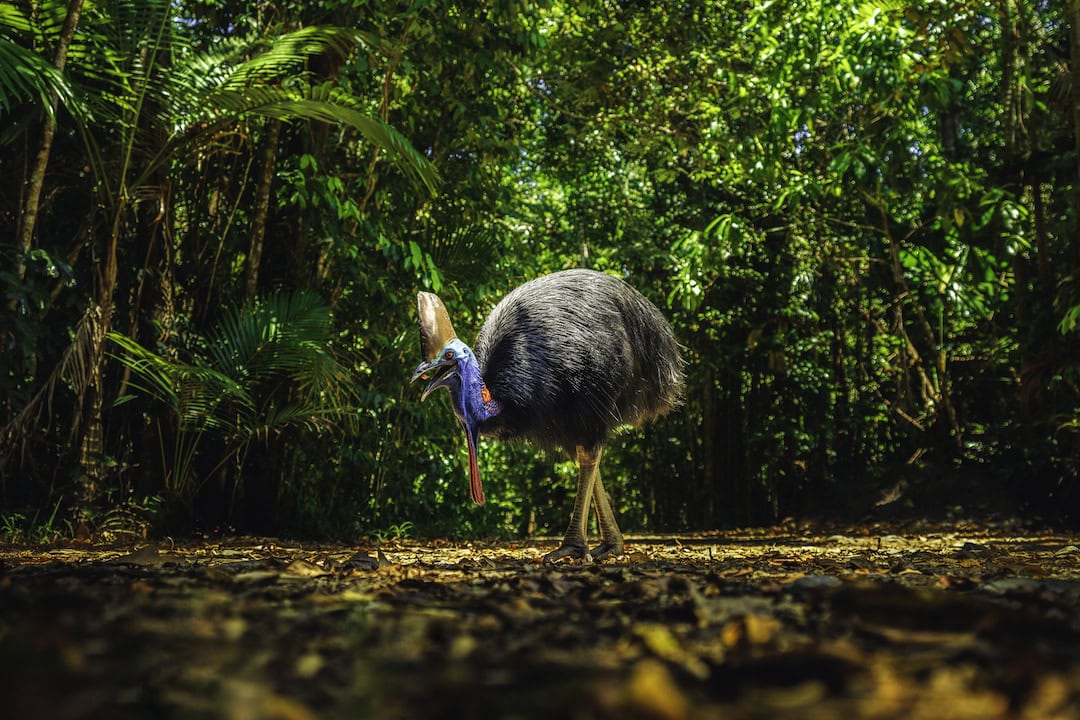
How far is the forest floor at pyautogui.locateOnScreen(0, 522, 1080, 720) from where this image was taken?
1.21 metres

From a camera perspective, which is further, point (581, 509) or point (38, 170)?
point (38, 170)

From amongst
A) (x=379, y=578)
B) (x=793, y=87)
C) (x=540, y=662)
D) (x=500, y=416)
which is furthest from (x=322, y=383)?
(x=540, y=662)

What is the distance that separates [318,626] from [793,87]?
22.3 feet

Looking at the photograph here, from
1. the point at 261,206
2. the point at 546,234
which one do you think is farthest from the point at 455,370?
the point at 546,234

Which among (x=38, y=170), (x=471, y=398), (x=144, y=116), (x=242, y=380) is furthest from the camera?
(x=144, y=116)

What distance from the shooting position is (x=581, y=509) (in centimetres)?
475

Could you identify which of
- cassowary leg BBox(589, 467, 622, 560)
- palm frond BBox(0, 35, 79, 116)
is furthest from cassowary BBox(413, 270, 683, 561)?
palm frond BBox(0, 35, 79, 116)

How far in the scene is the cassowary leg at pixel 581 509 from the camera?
184 inches

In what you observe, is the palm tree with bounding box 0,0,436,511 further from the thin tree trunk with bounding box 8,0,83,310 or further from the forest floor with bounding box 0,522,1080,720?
the forest floor with bounding box 0,522,1080,720

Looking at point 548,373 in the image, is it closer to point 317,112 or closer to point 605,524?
point 605,524

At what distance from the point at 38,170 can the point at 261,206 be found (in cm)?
143

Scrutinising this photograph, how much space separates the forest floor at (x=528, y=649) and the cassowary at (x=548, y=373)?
193cm

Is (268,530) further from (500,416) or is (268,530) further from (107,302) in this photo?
(500,416)

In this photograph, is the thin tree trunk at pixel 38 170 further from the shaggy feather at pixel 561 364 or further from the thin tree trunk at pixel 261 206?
the shaggy feather at pixel 561 364
